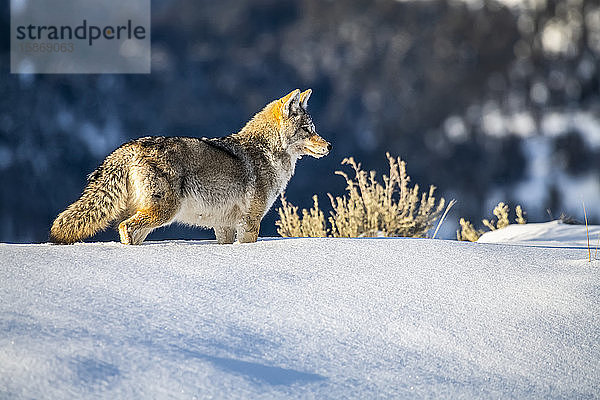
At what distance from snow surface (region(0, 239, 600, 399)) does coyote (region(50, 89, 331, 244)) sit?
1.53ft

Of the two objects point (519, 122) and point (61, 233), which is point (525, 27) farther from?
point (61, 233)

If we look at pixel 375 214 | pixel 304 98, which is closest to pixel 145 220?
pixel 304 98

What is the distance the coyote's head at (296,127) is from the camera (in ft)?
15.3

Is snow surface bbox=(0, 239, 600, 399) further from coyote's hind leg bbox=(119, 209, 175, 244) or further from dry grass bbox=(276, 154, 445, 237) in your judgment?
dry grass bbox=(276, 154, 445, 237)

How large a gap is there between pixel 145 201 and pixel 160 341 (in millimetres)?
1765

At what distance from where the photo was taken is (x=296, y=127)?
4703 millimetres

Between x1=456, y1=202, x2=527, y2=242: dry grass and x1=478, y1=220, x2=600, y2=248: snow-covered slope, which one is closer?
x1=478, y1=220, x2=600, y2=248: snow-covered slope

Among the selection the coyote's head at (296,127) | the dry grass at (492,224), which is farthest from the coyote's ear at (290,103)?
the dry grass at (492,224)

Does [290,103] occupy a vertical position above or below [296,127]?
above

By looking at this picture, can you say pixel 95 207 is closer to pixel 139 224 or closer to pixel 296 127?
pixel 139 224

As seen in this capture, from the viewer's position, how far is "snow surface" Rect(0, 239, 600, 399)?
1.87 m

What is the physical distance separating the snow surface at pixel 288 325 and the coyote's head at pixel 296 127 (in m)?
1.60

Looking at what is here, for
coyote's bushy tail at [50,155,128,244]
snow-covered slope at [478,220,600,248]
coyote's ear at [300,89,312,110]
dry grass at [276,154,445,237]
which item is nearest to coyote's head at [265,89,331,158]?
coyote's ear at [300,89,312,110]

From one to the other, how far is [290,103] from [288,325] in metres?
2.73
